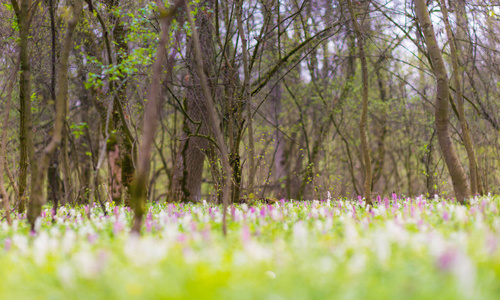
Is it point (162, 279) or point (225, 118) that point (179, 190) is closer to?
point (225, 118)

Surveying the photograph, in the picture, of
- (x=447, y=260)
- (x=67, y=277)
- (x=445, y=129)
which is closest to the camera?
(x=447, y=260)

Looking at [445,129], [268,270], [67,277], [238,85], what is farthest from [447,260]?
[238,85]

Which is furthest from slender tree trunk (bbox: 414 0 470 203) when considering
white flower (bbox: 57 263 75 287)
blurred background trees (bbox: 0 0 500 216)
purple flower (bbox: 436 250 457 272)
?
white flower (bbox: 57 263 75 287)

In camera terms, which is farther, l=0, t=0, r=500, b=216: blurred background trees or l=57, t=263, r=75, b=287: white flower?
l=0, t=0, r=500, b=216: blurred background trees

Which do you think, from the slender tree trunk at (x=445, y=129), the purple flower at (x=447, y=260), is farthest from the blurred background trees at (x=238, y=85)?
the purple flower at (x=447, y=260)

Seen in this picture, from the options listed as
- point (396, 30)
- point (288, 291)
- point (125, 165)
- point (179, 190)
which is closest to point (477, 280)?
point (288, 291)

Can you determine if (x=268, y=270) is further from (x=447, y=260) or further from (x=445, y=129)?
(x=445, y=129)

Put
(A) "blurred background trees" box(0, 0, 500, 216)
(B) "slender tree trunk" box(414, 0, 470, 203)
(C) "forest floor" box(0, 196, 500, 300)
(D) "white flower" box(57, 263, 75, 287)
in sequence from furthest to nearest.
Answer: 1. (A) "blurred background trees" box(0, 0, 500, 216)
2. (B) "slender tree trunk" box(414, 0, 470, 203)
3. (D) "white flower" box(57, 263, 75, 287)
4. (C) "forest floor" box(0, 196, 500, 300)

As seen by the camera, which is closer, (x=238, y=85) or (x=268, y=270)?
(x=268, y=270)

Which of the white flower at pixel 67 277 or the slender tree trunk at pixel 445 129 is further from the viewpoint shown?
the slender tree trunk at pixel 445 129

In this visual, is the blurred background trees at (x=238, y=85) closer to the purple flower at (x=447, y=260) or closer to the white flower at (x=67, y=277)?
the white flower at (x=67, y=277)

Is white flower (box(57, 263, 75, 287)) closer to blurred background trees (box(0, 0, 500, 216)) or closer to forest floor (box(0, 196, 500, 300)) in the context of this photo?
forest floor (box(0, 196, 500, 300))

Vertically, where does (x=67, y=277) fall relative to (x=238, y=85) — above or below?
below

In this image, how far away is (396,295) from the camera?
6.61 ft
